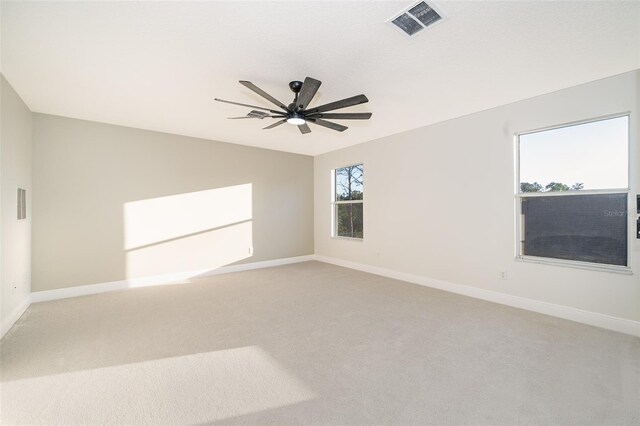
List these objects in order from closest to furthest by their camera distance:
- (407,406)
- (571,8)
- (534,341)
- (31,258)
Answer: (407,406) → (571,8) → (534,341) → (31,258)

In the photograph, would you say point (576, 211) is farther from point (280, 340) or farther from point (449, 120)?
point (280, 340)

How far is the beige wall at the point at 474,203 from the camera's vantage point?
292 centimetres

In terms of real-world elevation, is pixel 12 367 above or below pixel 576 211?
below

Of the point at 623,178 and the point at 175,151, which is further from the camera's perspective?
the point at 175,151

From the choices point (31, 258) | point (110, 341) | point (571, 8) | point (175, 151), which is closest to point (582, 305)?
point (571, 8)

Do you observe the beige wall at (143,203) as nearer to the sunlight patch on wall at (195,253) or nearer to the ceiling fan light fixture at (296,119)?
the sunlight patch on wall at (195,253)

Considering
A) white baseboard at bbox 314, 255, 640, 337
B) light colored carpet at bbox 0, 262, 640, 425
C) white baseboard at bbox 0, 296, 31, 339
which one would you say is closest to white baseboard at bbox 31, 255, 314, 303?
white baseboard at bbox 0, 296, 31, 339

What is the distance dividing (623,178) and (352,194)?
13.3 feet

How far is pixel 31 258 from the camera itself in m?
3.81

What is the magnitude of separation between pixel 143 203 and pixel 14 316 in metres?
2.10

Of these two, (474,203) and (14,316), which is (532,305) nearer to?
(474,203)

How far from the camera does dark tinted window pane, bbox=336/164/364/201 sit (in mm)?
5902

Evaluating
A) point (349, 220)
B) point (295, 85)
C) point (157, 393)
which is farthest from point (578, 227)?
point (157, 393)

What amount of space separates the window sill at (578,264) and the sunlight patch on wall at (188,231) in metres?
4.79
